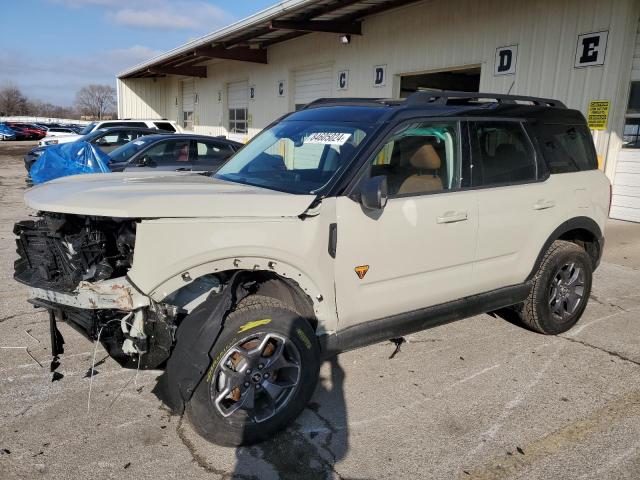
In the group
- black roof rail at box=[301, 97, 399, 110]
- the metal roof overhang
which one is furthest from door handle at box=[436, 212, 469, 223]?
the metal roof overhang

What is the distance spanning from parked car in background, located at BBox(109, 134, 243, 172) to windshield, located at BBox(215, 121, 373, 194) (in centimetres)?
625

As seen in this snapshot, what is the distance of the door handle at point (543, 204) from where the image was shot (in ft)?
13.6

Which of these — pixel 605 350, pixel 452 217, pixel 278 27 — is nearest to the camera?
pixel 452 217

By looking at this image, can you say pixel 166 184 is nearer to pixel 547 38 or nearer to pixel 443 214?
pixel 443 214

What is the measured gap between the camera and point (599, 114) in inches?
353

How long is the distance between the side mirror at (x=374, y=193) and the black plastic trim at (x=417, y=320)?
2.76 ft

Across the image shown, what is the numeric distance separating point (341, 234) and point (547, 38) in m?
8.59

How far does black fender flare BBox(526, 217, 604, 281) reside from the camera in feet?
14.1

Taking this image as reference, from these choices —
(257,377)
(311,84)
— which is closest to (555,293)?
(257,377)

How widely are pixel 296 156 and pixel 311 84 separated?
13649 mm

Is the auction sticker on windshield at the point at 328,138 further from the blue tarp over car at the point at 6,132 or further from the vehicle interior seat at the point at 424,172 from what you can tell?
the blue tarp over car at the point at 6,132

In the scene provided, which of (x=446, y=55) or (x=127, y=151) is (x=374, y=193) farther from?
(x=446, y=55)

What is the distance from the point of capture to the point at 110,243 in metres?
3.04

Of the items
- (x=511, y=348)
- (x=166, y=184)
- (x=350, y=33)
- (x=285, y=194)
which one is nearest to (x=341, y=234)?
(x=285, y=194)
